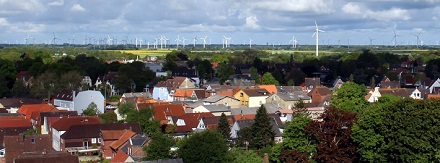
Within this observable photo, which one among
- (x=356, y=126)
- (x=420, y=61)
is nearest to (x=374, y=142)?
(x=356, y=126)

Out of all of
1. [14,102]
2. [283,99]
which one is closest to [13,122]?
[14,102]

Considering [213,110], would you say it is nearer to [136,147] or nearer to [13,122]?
[13,122]

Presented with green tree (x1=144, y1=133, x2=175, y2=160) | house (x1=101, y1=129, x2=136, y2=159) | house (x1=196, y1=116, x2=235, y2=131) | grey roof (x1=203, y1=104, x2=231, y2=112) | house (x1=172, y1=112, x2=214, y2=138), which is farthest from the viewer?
grey roof (x1=203, y1=104, x2=231, y2=112)

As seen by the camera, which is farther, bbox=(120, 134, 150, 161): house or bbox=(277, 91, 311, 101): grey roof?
bbox=(277, 91, 311, 101): grey roof

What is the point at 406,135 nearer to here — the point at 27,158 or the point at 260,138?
the point at 260,138

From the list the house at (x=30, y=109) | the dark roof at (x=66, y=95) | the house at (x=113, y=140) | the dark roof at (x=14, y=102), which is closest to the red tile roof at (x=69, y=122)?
the house at (x=113, y=140)

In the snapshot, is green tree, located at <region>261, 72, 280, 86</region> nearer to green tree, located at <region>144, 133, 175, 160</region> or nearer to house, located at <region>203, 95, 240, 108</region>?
house, located at <region>203, 95, 240, 108</region>

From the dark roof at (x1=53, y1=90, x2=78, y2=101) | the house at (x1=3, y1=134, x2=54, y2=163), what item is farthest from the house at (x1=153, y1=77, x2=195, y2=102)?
the house at (x1=3, y1=134, x2=54, y2=163)
